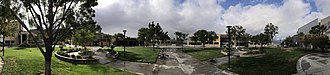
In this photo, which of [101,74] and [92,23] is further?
[101,74]

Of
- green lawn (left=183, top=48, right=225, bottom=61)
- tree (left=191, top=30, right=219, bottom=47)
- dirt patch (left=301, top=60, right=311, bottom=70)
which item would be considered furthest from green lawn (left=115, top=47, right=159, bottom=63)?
tree (left=191, top=30, right=219, bottom=47)

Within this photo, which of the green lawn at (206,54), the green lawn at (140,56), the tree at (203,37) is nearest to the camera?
the green lawn at (140,56)

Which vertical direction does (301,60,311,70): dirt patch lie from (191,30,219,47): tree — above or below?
below

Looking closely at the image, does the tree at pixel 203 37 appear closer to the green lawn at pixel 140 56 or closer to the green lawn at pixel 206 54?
the green lawn at pixel 206 54

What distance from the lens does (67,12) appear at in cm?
2400

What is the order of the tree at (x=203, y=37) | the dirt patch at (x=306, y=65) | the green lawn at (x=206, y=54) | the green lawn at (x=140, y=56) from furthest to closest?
the tree at (x=203, y=37) < the green lawn at (x=206, y=54) < the green lawn at (x=140, y=56) < the dirt patch at (x=306, y=65)

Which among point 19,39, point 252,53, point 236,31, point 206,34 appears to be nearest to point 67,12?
point 252,53

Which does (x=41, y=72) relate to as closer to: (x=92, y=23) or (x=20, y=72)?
(x=20, y=72)

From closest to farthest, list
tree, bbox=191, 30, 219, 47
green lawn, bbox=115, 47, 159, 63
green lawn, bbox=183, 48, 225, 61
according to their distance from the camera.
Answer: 1. green lawn, bbox=115, 47, 159, 63
2. green lawn, bbox=183, 48, 225, 61
3. tree, bbox=191, 30, 219, 47

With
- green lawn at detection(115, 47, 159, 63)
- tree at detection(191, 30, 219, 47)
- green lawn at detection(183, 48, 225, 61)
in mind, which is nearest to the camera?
green lawn at detection(115, 47, 159, 63)

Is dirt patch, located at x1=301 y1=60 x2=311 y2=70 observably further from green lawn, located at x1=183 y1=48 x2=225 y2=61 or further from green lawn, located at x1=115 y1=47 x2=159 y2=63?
green lawn, located at x1=115 y1=47 x2=159 y2=63

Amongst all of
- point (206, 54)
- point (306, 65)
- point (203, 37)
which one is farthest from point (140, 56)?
point (203, 37)

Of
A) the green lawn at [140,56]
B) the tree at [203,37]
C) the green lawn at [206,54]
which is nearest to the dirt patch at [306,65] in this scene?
the green lawn at [206,54]

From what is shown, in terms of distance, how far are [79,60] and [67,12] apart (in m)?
15.5
